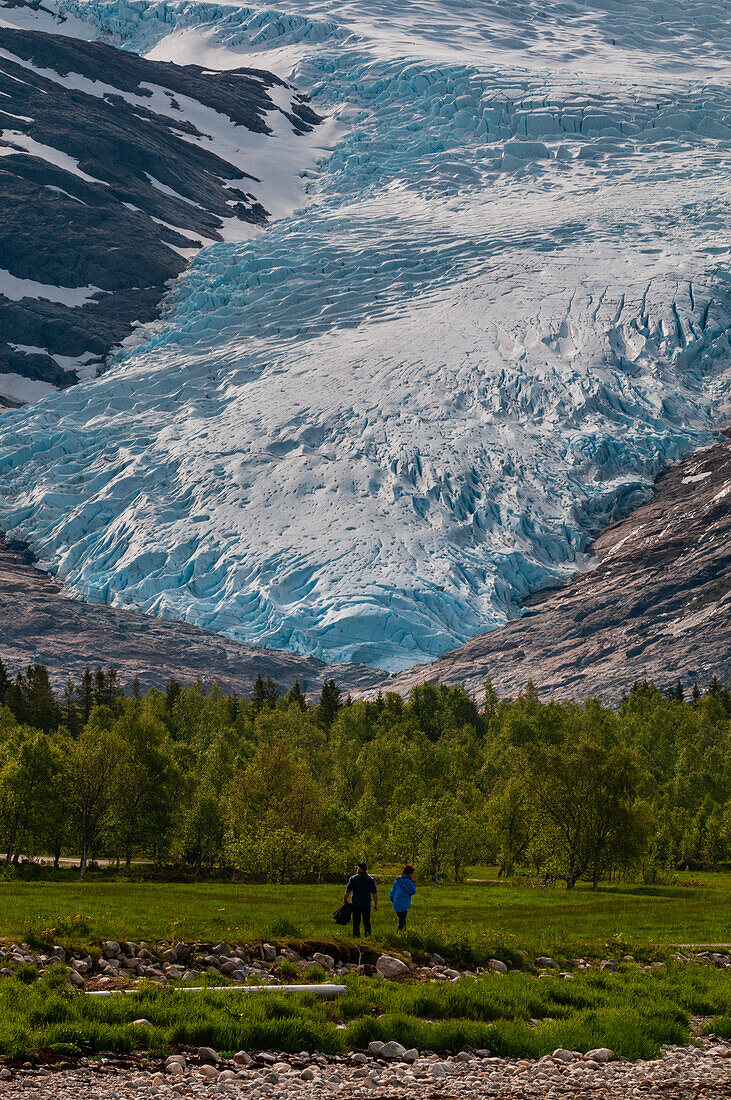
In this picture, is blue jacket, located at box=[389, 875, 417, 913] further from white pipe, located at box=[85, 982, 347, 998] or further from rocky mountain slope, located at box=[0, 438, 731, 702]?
rocky mountain slope, located at box=[0, 438, 731, 702]

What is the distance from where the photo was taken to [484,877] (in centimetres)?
6700

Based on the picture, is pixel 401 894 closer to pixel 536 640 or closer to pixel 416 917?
pixel 416 917

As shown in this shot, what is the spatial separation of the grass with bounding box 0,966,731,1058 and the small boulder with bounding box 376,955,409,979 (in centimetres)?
144

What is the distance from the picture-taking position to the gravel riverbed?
13.8 m

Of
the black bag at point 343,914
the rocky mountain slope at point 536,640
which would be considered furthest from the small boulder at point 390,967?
the rocky mountain slope at point 536,640

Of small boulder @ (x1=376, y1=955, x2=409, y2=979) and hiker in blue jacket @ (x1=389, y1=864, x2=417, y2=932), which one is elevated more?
hiker in blue jacket @ (x1=389, y1=864, x2=417, y2=932)

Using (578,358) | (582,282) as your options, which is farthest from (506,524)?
(582,282)

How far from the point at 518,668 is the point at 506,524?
21203 mm

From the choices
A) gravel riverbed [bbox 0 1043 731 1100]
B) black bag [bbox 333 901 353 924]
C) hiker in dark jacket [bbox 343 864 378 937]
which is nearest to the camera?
gravel riverbed [bbox 0 1043 731 1100]

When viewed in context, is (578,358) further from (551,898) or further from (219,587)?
(551,898)

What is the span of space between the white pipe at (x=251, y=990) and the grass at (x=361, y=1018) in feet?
0.62

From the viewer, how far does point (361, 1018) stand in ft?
56.5

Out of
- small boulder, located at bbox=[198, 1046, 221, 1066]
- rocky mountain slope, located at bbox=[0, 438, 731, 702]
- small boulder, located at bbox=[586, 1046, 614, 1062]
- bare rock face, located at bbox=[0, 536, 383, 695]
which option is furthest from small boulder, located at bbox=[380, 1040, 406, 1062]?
bare rock face, located at bbox=[0, 536, 383, 695]

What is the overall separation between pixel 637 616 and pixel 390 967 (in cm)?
14255
